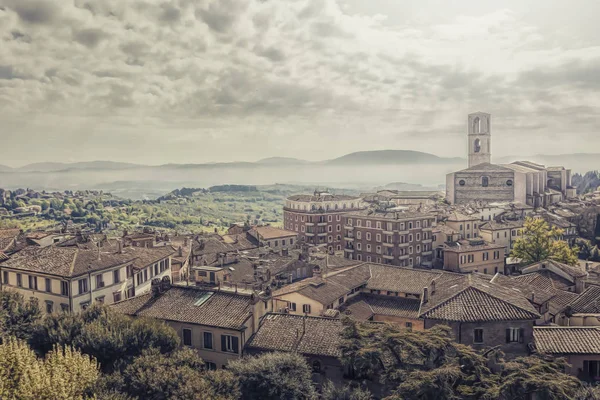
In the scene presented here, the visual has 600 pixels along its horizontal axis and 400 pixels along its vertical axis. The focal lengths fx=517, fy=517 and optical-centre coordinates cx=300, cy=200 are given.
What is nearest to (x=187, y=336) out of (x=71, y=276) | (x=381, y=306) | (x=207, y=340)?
(x=207, y=340)

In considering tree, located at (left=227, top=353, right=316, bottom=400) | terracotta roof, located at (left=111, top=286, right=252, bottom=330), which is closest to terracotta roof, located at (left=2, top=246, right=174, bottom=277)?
terracotta roof, located at (left=111, top=286, right=252, bottom=330)

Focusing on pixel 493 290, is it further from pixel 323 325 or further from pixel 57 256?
pixel 57 256

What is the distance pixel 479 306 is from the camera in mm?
32344

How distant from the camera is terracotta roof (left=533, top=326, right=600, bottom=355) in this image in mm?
30344

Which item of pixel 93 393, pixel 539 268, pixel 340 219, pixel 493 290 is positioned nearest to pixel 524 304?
pixel 493 290

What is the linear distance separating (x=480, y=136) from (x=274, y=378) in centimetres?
13190

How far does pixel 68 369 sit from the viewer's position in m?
24.6

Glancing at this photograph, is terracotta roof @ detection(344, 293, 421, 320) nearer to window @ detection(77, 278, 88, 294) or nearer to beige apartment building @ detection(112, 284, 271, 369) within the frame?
beige apartment building @ detection(112, 284, 271, 369)

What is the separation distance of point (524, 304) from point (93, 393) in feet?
85.3

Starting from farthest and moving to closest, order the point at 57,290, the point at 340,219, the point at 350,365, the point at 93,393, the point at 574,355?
the point at 340,219 → the point at 57,290 → the point at 574,355 → the point at 350,365 → the point at 93,393

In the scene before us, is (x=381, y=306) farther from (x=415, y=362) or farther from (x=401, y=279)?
(x=415, y=362)

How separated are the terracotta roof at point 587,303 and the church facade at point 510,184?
72.3m

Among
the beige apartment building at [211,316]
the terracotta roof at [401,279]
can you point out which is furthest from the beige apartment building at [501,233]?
the beige apartment building at [211,316]

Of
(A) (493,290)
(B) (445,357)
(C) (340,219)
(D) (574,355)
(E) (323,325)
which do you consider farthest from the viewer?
(C) (340,219)
